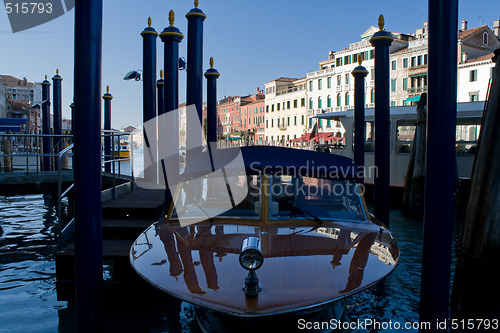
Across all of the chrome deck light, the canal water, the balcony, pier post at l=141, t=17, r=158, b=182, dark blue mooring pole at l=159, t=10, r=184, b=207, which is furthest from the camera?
the balcony

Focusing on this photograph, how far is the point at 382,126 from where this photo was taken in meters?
6.56

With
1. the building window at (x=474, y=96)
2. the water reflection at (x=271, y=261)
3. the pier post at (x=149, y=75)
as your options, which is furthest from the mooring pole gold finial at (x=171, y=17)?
the building window at (x=474, y=96)

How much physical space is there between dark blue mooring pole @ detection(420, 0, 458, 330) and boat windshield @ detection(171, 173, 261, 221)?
1.66 meters

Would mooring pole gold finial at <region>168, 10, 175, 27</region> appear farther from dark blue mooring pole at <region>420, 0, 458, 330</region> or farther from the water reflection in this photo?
dark blue mooring pole at <region>420, 0, 458, 330</region>

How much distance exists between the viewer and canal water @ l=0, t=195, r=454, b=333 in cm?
479

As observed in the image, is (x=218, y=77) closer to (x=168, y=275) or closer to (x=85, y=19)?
(x=85, y=19)

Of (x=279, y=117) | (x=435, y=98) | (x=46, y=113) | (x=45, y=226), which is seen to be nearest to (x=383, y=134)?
(x=435, y=98)

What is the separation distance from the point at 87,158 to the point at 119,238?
2.47 meters

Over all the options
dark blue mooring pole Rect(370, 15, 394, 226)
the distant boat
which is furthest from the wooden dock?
dark blue mooring pole Rect(370, 15, 394, 226)

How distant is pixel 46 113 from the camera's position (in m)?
15.5

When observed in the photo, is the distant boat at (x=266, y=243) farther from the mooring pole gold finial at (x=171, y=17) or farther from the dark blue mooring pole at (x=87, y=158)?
the mooring pole gold finial at (x=171, y=17)

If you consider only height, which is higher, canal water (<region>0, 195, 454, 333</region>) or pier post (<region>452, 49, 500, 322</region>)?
pier post (<region>452, 49, 500, 322</region>)

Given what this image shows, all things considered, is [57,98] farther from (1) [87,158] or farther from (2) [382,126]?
(1) [87,158]

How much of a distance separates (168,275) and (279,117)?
57.7m
